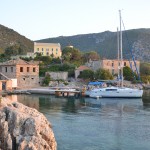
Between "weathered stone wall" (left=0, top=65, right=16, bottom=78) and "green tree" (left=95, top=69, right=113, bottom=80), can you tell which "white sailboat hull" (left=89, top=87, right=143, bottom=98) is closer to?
"green tree" (left=95, top=69, right=113, bottom=80)

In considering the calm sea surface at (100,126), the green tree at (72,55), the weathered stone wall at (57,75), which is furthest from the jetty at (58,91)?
the green tree at (72,55)

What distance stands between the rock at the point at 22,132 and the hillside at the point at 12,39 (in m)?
131

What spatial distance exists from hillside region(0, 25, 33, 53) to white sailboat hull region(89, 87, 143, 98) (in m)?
89.1

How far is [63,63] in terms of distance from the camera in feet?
289

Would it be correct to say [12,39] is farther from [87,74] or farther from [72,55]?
[87,74]

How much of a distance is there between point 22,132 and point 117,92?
45619mm

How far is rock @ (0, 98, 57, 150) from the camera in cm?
2038

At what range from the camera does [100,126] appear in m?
35.9

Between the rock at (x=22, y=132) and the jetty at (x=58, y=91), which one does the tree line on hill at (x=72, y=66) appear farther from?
the rock at (x=22, y=132)

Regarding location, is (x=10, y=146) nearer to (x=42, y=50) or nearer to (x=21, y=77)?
(x=21, y=77)

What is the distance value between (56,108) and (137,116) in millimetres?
11596

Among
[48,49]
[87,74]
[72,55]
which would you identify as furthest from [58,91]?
[48,49]

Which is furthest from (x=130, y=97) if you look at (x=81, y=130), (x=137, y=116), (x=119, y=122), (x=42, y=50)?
(x=42, y=50)

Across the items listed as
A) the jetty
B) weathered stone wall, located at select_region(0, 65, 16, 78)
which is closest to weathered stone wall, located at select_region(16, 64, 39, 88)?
weathered stone wall, located at select_region(0, 65, 16, 78)
